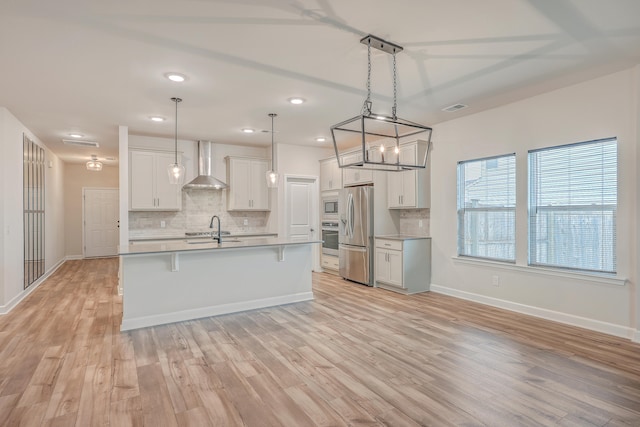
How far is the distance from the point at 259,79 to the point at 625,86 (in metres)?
3.69

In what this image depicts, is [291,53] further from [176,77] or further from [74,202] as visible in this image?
[74,202]

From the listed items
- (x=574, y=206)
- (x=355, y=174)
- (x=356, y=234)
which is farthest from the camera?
(x=355, y=174)

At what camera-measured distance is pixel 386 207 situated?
244 inches

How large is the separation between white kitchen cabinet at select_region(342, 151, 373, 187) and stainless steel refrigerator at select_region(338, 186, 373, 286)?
0.66 feet

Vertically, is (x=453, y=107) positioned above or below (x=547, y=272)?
above

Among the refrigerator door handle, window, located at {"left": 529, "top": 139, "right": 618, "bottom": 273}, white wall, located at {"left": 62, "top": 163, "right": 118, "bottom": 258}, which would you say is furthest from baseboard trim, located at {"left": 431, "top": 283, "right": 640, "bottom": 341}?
white wall, located at {"left": 62, "top": 163, "right": 118, "bottom": 258}

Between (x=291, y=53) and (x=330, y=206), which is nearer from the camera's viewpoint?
(x=291, y=53)

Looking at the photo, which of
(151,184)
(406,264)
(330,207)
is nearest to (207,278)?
(151,184)

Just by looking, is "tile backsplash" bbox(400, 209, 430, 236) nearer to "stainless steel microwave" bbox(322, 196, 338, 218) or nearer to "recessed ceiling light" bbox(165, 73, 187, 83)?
"stainless steel microwave" bbox(322, 196, 338, 218)

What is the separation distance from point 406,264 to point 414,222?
1006 millimetres

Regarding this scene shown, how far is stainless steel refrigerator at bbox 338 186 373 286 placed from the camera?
6.05 metres

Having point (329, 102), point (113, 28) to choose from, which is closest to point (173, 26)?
point (113, 28)

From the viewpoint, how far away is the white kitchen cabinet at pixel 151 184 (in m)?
5.97

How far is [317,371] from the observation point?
2.82 metres
